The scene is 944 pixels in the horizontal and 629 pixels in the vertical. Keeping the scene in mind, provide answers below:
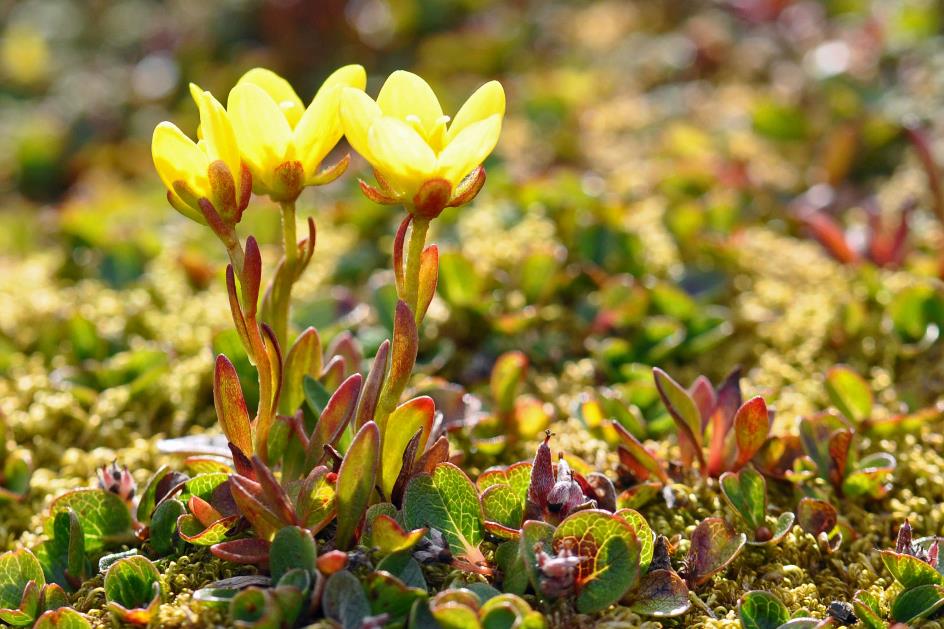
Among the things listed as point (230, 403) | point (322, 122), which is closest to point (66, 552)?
point (230, 403)

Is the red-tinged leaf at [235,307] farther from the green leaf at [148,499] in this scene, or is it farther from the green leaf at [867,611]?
the green leaf at [867,611]

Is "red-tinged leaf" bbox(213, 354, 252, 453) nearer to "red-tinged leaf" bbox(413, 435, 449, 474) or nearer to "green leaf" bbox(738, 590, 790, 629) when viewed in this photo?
"red-tinged leaf" bbox(413, 435, 449, 474)

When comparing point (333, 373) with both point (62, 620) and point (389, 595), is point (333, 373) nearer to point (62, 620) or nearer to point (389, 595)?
point (389, 595)

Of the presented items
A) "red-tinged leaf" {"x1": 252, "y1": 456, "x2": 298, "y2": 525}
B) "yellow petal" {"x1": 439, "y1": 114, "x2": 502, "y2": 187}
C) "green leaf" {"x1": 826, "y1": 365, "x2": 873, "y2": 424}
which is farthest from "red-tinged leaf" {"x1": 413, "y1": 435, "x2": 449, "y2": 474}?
"green leaf" {"x1": 826, "y1": 365, "x2": 873, "y2": 424}

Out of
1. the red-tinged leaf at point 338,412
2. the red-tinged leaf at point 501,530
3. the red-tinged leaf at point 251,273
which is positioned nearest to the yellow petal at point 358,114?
the red-tinged leaf at point 251,273

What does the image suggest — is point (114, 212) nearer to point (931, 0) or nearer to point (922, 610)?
point (922, 610)

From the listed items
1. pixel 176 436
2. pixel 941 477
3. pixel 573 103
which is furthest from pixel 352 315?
pixel 573 103
